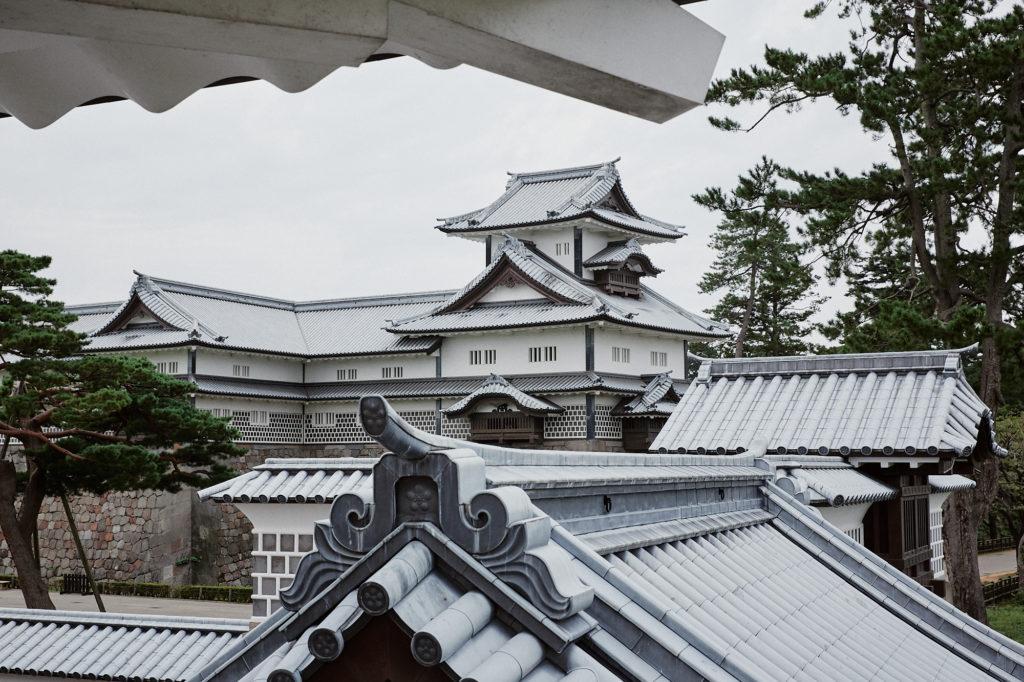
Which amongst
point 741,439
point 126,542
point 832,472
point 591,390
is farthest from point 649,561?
point 126,542

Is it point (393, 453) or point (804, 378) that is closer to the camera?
point (393, 453)

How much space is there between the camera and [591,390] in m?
29.7

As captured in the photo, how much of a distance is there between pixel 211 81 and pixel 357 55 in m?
0.93

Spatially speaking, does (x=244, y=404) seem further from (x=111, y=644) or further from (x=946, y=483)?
(x=111, y=644)

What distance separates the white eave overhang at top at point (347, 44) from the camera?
2104 mm

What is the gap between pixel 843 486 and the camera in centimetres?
928

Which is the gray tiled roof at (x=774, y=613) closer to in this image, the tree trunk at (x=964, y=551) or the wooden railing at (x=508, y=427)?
the tree trunk at (x=964, y=551)

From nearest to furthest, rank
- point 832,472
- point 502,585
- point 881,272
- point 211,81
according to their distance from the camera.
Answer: point 502,585
point 211,81
point 832,472
point 881,272

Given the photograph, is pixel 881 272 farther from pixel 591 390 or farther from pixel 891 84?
pixel 891 84

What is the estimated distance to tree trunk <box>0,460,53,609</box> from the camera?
21.5m

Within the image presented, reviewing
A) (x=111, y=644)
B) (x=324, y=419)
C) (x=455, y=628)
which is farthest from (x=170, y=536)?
(x=455, y=628)

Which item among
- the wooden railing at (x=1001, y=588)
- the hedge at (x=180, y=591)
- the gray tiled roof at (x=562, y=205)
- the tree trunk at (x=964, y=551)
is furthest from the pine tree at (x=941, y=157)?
the hedge at (x=180, y=591)

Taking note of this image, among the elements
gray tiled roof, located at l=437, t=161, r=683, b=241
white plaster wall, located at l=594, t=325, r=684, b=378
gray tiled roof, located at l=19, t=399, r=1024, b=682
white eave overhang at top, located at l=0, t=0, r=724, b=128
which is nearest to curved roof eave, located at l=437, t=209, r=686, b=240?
gray tiled roof, located at l=437, t=161, r=683, b=241

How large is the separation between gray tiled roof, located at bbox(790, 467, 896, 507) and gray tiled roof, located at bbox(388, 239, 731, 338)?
18.7 m
